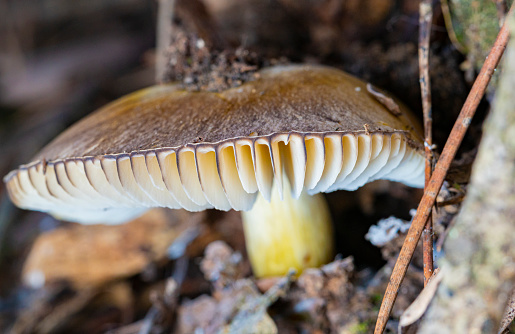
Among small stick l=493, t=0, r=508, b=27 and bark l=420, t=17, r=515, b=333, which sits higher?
small stick l=493, t=0, r=508, b=27

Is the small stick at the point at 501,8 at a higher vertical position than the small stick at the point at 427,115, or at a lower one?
higher

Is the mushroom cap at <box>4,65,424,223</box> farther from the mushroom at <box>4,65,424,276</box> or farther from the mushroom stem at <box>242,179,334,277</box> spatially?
the mushroom stem at <box>242,179,334,277</box>

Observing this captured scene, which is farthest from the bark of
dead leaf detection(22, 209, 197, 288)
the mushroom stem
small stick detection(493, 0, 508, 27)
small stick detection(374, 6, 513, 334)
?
dead leaf detection(22, 209, 197, 288)

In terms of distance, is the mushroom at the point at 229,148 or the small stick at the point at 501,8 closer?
the mushroom at the point at 229,148

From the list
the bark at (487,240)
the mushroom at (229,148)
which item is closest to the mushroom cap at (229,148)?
the mushroom at (229,148)

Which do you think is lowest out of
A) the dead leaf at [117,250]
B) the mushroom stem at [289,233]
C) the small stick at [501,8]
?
the dead leaf at [117,250]

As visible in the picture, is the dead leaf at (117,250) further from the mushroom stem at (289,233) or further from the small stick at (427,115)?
the small stick at (427,115)

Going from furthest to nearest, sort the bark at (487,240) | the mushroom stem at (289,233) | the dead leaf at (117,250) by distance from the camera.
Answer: the dead leaf at (117,250)
the mushroom stem at (289,233)
the bark at (487,240)

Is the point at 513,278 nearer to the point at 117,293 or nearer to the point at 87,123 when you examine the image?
the point at 87,123

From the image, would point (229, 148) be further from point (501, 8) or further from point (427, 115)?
point (501, 8)
